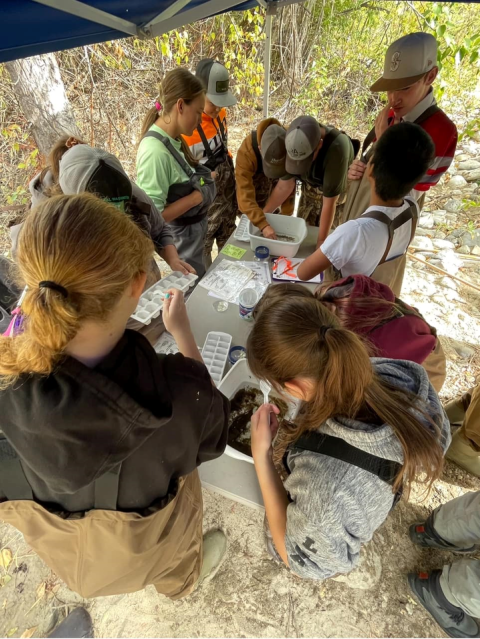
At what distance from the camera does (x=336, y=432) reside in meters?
0.90

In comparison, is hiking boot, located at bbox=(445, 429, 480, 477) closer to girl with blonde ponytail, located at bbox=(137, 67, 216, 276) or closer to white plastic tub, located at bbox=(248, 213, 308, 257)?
white plastic tub, located at bbox=(248, 213, 308, 257)

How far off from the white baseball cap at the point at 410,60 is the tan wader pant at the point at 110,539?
2647 mm

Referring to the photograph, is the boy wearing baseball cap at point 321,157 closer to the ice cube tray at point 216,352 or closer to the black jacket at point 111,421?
the ice cube tray at point 216,352

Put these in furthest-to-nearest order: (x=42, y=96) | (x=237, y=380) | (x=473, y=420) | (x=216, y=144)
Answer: (x=42, y=96), (x=216, y=144), (x=473, y=420), (x=237, y=380)

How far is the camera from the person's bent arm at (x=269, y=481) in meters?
1.12

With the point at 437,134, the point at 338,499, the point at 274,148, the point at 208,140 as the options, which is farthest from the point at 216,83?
the point at 338,499

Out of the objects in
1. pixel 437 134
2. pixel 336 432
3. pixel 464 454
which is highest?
pixel 437 134

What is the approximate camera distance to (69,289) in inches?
26.6

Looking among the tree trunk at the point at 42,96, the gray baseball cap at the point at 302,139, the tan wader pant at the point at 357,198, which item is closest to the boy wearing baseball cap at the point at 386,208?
the gray baseball cap at the point at 302,139

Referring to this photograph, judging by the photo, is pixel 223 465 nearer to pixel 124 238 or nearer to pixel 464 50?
pixel 124 238

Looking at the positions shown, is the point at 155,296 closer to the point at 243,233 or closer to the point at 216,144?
the point at 243,233

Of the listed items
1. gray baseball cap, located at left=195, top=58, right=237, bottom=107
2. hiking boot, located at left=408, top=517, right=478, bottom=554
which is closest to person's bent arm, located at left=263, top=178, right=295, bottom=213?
gray baseball cap, located at left=195, top=58, right=237, bottom=107

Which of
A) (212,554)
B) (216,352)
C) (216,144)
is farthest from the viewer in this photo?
(216,144)

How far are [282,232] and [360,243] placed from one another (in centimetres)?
98
